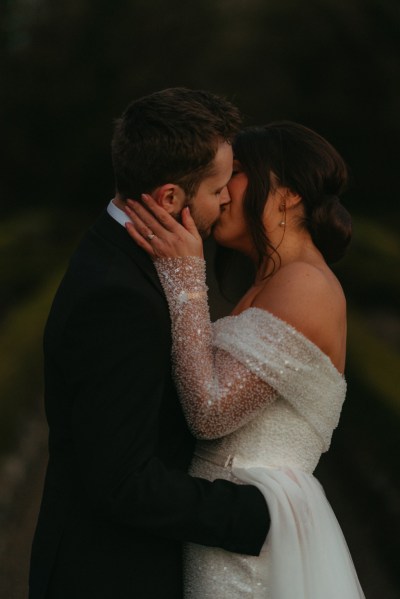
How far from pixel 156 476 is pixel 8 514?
104 inches

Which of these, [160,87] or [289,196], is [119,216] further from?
[160,87]

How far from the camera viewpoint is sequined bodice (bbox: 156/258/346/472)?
1692 mm

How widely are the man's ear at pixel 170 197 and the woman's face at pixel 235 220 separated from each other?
312 mm

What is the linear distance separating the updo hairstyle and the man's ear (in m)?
0.32

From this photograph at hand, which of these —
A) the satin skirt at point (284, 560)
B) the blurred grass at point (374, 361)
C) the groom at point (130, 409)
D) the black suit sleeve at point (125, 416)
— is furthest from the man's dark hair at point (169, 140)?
the blurred grass at point (374, 361)

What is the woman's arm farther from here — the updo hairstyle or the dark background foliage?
the dark background foliage

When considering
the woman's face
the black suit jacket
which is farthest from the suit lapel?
the woman's face

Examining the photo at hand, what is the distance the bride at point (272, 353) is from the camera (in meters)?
1.70

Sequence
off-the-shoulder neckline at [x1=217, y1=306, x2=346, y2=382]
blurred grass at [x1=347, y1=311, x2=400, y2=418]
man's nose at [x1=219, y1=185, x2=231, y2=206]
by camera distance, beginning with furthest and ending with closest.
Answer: blurred grass at [x1=347, y1=311, x2=400, y2=418] < man's nose at [x1=219, y1=185, x2=231, y2=206] < off-the-shoulder neckline at [x1=217, y1=306, x2=346, y2=382]

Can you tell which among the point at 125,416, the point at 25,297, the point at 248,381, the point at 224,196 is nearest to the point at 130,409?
the point at 125,416

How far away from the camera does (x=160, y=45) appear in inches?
188

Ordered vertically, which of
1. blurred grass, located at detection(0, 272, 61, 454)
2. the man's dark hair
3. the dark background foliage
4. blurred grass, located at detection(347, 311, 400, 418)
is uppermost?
the man's dark hair

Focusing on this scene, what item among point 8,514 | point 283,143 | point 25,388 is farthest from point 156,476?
point 25,388

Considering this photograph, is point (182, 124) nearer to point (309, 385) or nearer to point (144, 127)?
point (144, 127)
